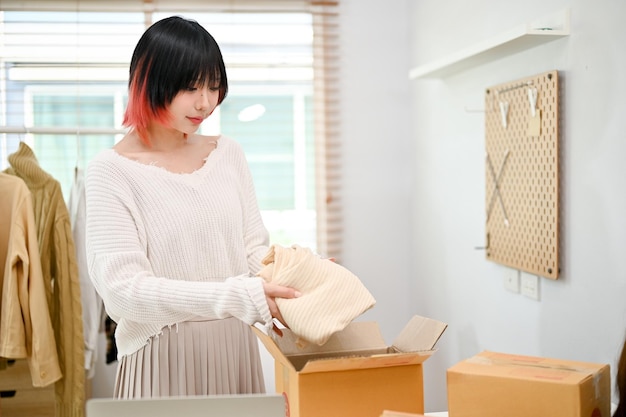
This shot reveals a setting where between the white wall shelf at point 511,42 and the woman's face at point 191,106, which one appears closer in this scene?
the woman's face at point 191,106

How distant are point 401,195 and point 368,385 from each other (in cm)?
227

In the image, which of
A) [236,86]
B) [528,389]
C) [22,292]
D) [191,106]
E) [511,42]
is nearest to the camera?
[528,389]

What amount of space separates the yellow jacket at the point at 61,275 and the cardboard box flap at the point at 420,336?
163 cm

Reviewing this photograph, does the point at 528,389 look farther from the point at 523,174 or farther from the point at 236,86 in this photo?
the point at 236,86

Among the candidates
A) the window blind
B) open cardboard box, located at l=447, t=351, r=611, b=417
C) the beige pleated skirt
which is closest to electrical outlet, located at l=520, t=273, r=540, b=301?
open cardboard box, located at l=447, t=351, r=611, b=417

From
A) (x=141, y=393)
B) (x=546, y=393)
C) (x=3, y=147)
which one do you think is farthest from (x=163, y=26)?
(x=3, y=147)

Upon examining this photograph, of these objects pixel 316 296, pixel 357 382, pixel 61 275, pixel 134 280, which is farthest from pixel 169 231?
pixel 61 275

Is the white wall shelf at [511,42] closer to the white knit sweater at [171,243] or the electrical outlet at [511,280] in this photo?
the electrical outlet at [511,280]

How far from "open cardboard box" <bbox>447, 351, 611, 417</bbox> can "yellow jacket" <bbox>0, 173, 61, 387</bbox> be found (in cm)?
175

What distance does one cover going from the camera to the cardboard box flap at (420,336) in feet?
4.23

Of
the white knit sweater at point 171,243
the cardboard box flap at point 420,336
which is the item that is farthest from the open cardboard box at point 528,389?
the white knit sweater at point 171,243

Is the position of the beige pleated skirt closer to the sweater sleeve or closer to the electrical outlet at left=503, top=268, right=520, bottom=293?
the sweater sleeve

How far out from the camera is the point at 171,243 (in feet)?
4.98

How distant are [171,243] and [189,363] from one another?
274mm
